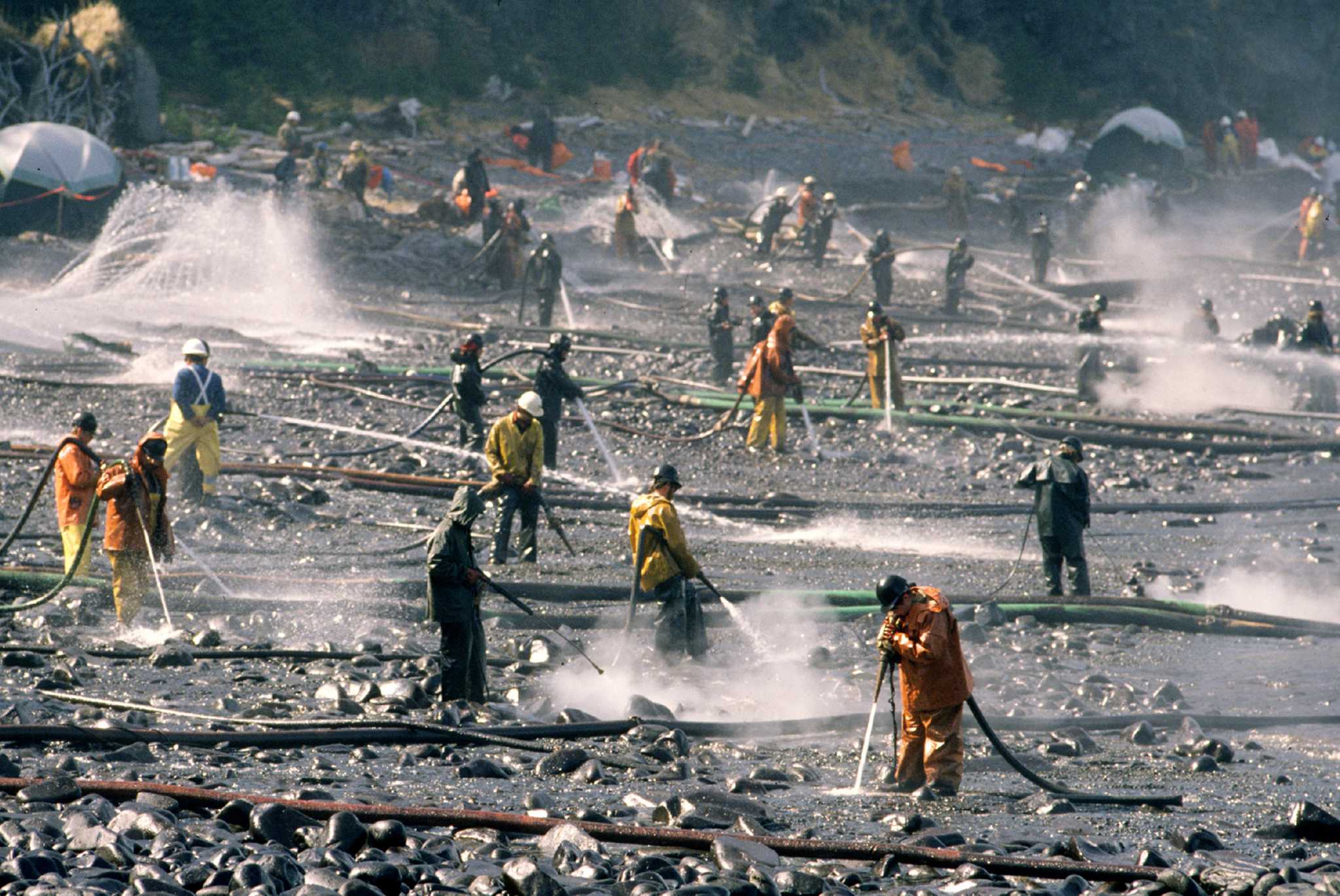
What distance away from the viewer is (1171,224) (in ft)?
133

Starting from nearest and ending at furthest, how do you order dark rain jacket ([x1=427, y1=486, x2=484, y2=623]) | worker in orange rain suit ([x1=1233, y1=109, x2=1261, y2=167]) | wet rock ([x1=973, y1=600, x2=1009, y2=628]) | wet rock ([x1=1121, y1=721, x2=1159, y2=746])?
dark rain jacket ([x1=427, y1=486, x2=484, y2=623]) → wet rock ([x1=1121, y1=721, x2=1159, y2=746]) → wet rock ([x1=973, y1=600, x2=1009, y2=628]) → worker in orange rain suit ([x1=1233, y1=109, x2=1261, y2=167])

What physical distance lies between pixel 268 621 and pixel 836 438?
10035mm

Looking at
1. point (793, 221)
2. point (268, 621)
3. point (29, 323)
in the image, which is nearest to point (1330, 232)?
point (793, 221)

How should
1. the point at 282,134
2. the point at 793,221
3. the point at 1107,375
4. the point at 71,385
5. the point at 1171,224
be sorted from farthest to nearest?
1. the point at 1171,224
2. the point at 793,221
3. the point at 282,134
4. the point at 1107,375
5. the point at 71,385

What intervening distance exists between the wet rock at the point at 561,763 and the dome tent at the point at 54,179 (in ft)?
72.3

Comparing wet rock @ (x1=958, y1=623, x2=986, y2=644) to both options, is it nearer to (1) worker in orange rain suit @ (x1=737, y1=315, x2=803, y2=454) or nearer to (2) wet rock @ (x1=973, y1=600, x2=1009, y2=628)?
(2) wet rock @ (x1=973, y1=600, x2=1009, y2=628)

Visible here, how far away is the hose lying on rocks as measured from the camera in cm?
716

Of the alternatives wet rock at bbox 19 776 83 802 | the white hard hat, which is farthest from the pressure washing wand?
wet rock at bbox 19 776 83 802

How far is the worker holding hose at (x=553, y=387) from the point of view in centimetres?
1623

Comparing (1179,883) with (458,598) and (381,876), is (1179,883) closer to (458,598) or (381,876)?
(381,876)

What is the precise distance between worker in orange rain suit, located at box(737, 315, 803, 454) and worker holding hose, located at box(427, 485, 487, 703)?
9637 millimetres

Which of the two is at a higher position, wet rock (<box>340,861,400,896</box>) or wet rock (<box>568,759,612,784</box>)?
wet rock (<box>340,861,400,896</box>)

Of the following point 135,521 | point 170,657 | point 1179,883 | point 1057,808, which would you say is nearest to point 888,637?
point 1057,808

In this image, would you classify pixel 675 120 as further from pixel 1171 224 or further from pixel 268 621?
pixel 268 621
